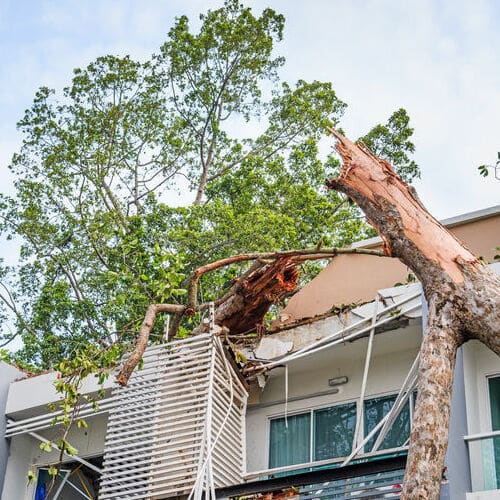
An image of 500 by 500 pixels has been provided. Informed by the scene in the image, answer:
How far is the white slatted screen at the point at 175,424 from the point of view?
10836 millimetres

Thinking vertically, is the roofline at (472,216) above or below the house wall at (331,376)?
above

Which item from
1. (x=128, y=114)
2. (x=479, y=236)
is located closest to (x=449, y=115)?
(x=479, y=236)

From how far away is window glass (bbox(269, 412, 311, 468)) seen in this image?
11.4 meters

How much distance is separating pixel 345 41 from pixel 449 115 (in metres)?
2.29

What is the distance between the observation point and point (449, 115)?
56.6 feet

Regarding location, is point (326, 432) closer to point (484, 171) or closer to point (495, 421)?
point (495, 421)

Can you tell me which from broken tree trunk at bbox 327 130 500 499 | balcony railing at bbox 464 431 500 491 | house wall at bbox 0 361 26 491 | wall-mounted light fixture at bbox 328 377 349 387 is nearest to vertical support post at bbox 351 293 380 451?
wall-mounted light fixture at bbox 328 377 349 387

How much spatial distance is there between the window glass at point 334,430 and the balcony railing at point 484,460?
6.33 ft

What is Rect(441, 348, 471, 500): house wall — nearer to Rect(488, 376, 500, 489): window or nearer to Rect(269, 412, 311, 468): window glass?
Rect(488, 376, 500, 489): window

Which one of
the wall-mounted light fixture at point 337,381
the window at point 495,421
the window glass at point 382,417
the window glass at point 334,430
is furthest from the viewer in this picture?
the wall-mounted light fixture at point 337,381

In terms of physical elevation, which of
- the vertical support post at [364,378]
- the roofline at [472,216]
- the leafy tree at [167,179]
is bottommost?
the vertical support post at [364,378]

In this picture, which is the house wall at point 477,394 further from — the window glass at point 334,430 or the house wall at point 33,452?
the house wall at point 33,452

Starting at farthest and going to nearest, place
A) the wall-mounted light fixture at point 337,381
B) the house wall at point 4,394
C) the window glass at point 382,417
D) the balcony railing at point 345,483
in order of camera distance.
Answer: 1. the house wall at point 4,394
2. the wall-mounted light fixture at point 337,381
3. the window glass at point 382,417
4. the balcony railing at point 345,483

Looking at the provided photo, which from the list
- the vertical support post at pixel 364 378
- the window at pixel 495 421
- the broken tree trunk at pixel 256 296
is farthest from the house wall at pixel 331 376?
the window at pixel 495 421
